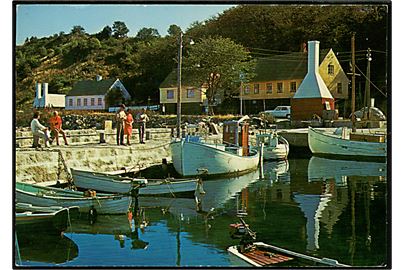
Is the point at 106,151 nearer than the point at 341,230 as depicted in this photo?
No

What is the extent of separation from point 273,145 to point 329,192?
20.9 inches

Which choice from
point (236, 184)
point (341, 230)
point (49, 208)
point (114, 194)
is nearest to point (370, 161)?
point (341, 230)

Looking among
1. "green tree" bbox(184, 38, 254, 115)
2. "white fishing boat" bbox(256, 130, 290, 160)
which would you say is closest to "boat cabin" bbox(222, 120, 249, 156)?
"white fishing boat" bbox(256, 130, 290, 160)

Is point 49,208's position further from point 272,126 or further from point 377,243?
point 377,243

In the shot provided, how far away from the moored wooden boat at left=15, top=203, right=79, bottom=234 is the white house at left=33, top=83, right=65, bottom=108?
2.28 ft

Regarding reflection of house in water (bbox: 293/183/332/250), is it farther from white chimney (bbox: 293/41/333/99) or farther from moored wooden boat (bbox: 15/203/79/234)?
moored wooden boat (bbox: 15/203/79/234)

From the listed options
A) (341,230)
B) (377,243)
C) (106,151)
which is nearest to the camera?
(377,243)

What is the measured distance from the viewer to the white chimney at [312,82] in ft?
14.3

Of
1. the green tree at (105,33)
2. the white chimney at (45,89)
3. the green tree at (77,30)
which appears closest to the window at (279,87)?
the green tree at (105,33)

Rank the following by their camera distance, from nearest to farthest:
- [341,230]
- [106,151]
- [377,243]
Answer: [377,243]
[341,230]
[106,151]

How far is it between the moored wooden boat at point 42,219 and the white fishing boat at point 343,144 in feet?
6.10

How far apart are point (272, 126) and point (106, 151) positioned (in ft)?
4.04

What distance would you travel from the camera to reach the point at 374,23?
13.3 feet

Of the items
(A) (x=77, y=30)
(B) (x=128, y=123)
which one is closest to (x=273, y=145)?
(B) (x=128, y=123)
